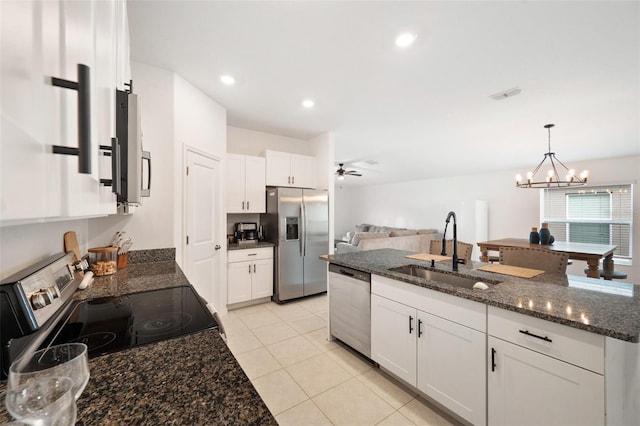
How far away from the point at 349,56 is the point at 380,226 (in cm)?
696

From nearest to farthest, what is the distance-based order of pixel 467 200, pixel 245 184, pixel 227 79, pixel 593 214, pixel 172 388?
pixel 172 388 → pixel 227 79 → pixel 245 184 → pixel 593 214 → pixel 467 200

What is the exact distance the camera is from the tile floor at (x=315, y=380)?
1.76 m

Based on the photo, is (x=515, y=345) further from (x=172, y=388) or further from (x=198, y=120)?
(x=198, y=120)

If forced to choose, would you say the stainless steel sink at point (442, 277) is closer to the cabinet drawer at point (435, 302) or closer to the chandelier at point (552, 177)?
the cabinet drawer at point (435, 302)

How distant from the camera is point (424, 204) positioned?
7539mm

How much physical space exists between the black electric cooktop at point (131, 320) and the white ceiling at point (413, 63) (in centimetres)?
186

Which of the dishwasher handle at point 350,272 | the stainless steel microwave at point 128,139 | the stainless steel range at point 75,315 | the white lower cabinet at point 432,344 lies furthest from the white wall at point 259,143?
the stainless steel microwave at point 128,139

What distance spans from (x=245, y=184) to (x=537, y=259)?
3.49 meters

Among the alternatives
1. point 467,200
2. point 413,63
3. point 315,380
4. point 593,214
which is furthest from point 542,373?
point 467,200

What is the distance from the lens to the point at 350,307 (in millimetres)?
2445

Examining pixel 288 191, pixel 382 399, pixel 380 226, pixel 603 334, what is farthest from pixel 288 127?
pixel 380 226

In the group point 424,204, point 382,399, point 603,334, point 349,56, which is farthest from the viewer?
point 424,204

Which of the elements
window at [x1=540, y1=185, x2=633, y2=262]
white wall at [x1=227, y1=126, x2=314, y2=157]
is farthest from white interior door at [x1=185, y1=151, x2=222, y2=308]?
window at [x1=540, y1=185, x2=633, y2=262]

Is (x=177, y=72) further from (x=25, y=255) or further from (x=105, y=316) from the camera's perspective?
(x=105, y=316)
